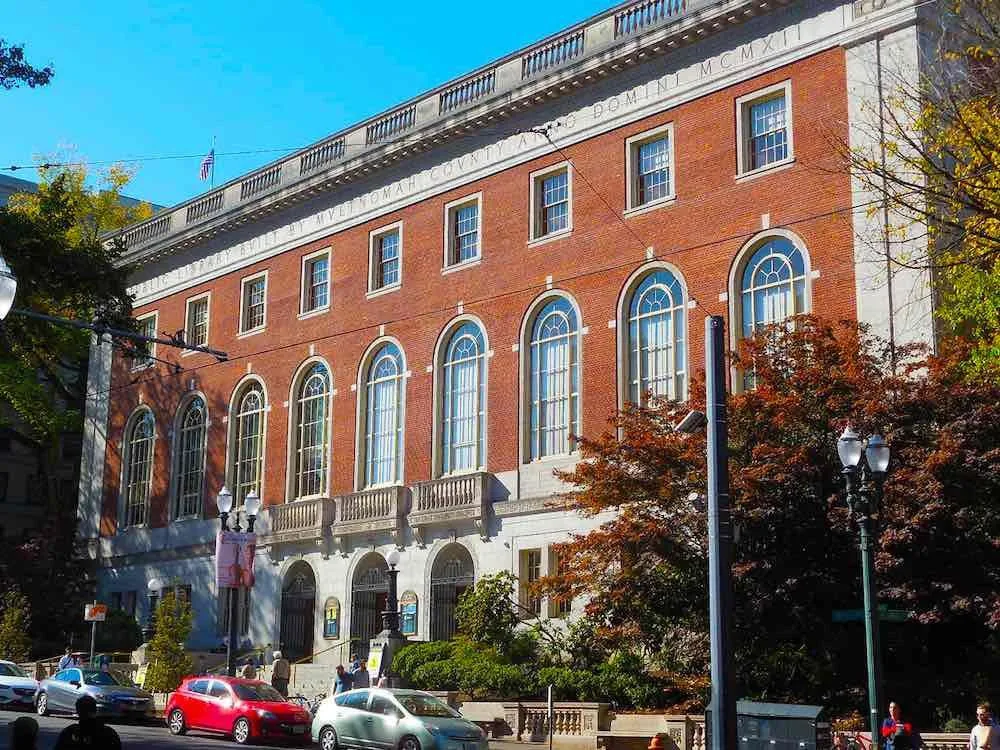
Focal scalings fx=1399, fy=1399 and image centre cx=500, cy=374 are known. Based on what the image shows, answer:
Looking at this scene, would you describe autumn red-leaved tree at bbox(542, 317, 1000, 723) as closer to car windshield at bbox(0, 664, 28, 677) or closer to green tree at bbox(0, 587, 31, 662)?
car windshield at bbox(0, 664, 28, 677)

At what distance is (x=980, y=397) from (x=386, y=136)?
23.6 m

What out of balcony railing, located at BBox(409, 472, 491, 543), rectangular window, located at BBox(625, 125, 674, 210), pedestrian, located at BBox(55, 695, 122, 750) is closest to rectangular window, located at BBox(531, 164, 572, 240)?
rectangular window, located at BBox(625, 125, 674, 210)

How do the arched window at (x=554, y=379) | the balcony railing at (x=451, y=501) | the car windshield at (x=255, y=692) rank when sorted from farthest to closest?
1. the balcony railing at (x=451, y=501)
2. the arched window at (x=554, y=379)
3. the car windshield at (x=255, y=692)

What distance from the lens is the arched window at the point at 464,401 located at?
3991 centimetres

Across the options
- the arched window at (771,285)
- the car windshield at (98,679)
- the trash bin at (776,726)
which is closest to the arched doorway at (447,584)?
the car windshield at (98,679)

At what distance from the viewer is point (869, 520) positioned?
69.4 feet

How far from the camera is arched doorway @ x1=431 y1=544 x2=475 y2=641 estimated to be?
128 feet

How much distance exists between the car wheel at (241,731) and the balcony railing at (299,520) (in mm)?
14836

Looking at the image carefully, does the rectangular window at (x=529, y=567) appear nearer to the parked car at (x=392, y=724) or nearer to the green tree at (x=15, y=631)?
the parked car at (x=392, y=724)

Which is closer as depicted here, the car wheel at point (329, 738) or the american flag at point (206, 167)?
the car wheel at point (329, 738)

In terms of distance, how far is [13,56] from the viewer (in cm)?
2667

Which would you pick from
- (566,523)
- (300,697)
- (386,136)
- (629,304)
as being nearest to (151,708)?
(300,697)

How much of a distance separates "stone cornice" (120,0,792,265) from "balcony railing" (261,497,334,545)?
10500mm

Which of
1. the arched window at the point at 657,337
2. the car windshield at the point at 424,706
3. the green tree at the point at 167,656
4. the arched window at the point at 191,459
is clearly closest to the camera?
the car windshield at the point at 424,706
